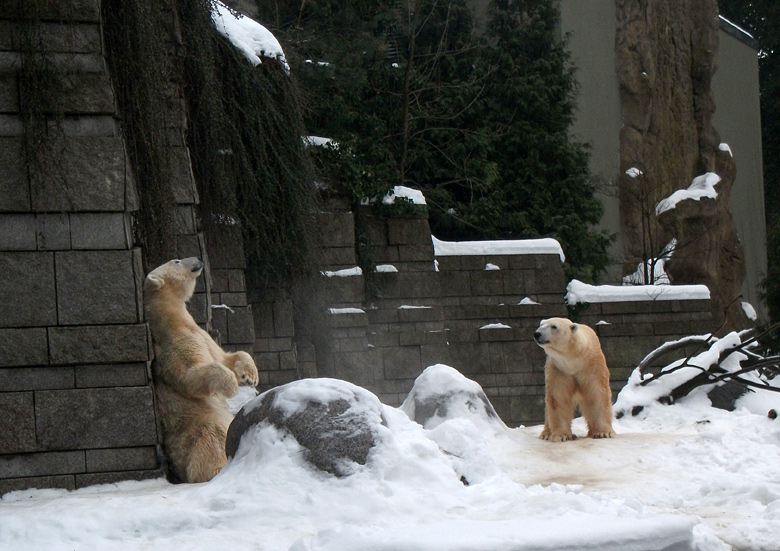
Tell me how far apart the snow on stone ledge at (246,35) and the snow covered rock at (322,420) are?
4.97 meters

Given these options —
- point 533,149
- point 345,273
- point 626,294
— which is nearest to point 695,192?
point 533,149

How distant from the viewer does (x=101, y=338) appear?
4.38 meters

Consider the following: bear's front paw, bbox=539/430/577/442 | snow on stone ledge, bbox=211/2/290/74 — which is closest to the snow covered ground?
bear's front paw, bbox=539/430/577/442

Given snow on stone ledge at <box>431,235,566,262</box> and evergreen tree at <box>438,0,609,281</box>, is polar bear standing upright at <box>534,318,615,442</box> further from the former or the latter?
evergreen tree at <box>438,0,609,281</box>

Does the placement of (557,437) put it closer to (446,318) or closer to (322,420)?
(322,420)

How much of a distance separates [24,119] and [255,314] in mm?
5336

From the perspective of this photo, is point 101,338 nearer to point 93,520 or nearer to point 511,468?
point 93,520

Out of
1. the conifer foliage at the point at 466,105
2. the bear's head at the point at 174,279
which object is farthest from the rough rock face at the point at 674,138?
the bear's head at the point at 174,279

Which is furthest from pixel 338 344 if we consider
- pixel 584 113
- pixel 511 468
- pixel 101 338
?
pixel 584 113

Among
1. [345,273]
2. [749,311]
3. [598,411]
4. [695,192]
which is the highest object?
[695,192]

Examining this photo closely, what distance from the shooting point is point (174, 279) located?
5.02 m

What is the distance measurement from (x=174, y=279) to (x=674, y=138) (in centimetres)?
1691

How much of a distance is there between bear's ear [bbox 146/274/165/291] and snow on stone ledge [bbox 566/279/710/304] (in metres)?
8.00

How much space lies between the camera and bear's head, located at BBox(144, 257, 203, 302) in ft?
16.2
